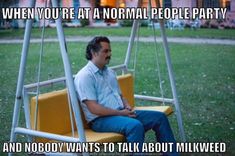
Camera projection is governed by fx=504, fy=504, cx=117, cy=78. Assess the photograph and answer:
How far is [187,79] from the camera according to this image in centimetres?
1210

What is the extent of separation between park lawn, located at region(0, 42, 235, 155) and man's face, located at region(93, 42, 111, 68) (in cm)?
93

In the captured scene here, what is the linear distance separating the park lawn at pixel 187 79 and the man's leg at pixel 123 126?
1.05 m

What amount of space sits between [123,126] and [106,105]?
327 mm

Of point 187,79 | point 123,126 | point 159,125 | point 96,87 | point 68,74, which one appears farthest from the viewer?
point 187,79

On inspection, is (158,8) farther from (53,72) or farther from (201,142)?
(53,72)

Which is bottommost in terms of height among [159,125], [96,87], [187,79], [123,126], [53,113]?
[187,79]

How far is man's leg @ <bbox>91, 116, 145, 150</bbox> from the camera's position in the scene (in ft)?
15.6

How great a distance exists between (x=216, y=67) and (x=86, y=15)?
870 centimetres

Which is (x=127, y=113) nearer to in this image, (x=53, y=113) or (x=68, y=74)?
(x=53, y=113)

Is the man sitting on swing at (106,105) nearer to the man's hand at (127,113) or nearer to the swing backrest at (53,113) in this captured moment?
the man's hand at (127,113)

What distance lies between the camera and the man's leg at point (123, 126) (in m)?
4.76

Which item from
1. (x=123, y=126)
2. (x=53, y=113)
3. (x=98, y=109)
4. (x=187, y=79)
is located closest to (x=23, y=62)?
(x=53, y=113)

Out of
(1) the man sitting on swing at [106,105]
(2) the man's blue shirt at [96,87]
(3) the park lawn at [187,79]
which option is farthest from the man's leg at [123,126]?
(3) the park lawn at [187,79]

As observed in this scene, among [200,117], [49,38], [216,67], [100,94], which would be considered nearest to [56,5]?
[100,94]
